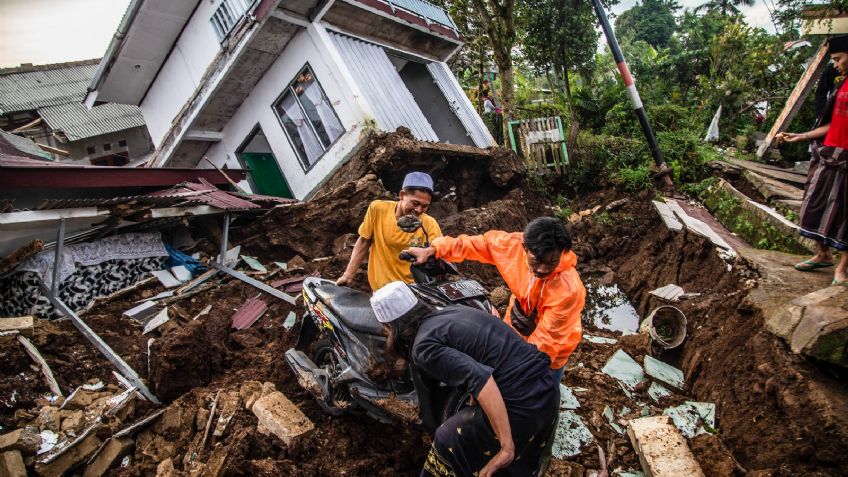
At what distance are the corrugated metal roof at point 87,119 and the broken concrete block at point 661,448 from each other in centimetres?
2185

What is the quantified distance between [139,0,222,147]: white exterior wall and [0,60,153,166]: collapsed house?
7.83 metres

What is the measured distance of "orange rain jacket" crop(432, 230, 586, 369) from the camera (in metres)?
2.68

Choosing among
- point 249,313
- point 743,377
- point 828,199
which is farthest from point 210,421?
point 828,199

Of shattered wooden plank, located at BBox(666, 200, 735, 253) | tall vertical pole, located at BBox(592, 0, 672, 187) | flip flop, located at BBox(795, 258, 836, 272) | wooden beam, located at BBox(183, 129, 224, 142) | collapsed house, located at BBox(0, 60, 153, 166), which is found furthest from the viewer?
collapsed house, located at BBox(0, 60, 153, 166)

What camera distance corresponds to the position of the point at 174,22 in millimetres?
9641

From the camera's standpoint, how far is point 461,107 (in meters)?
11.9

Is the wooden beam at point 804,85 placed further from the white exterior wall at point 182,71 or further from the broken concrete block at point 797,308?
the white exterior wall at point 182,71

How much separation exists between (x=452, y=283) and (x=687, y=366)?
123 inches

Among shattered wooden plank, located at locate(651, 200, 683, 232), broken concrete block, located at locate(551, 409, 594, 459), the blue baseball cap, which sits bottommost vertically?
broken concrete block, located at locate(551, 409, 594, 459)

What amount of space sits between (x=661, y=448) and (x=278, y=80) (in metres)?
9.66

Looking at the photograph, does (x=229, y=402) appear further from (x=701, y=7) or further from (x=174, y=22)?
(x=701, y=7)

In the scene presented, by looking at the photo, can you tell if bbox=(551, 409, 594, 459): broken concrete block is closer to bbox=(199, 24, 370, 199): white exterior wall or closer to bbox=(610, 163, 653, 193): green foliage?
bbox=(199, 24, 370, 199): white exterior wall

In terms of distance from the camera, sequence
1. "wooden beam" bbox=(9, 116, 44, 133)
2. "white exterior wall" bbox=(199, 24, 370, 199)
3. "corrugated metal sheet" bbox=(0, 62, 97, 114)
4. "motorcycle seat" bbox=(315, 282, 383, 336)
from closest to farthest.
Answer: "motorcycle seat" bbox=(315, 282, 383, 336), "white exterior wall" bbox=(199, 24, 370, 199), "wooden beam" bbox=(9, 116, 44, 133), "corrugated metal sheet" bbox=(0, 62, 97, 114)

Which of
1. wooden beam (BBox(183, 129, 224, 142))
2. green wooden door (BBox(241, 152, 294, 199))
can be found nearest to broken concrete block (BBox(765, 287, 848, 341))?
green wooden door (BBox(241, 152, 294, 199))
